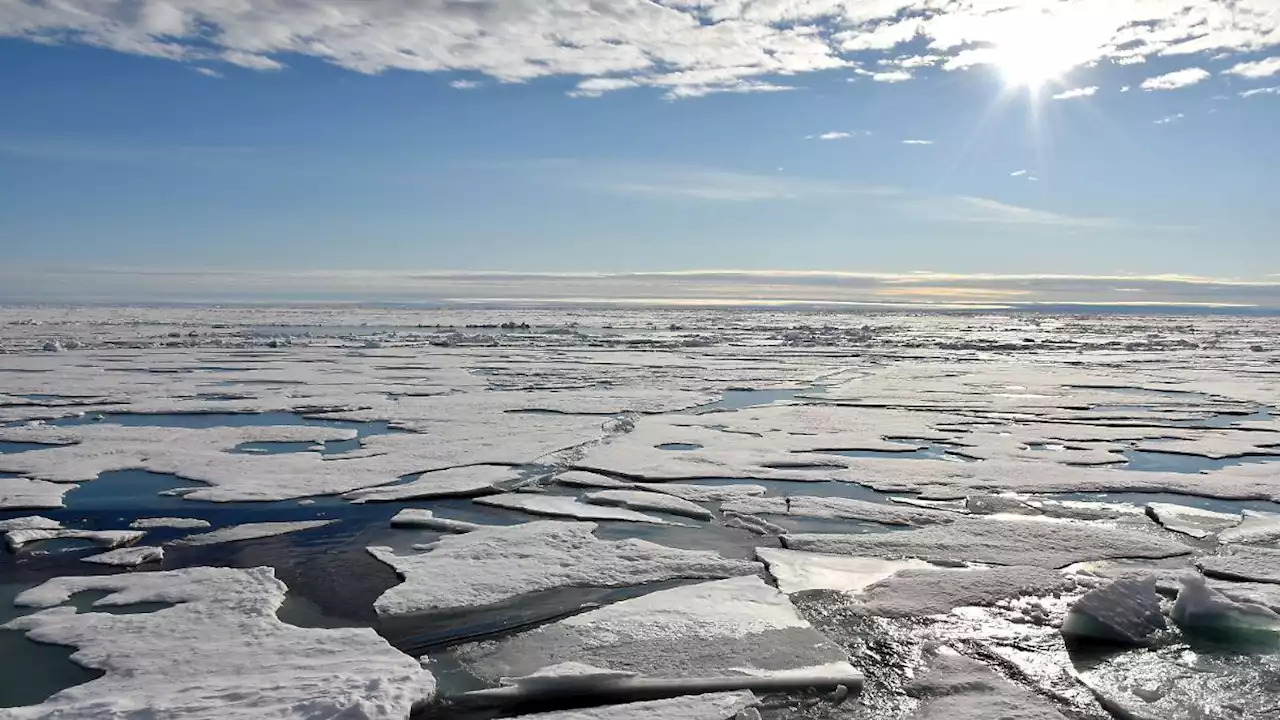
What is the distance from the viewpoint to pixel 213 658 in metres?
3.66

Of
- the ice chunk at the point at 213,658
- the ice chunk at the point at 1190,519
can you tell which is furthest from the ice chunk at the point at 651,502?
the ice chunk at the point at 1190,519

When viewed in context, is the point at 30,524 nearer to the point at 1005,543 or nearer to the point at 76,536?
the point at 76,536

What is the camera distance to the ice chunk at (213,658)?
318cm

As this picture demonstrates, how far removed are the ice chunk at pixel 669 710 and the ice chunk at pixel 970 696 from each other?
67 centimetres

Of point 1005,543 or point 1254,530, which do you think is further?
point 1254,530

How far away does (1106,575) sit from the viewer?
4.88 m

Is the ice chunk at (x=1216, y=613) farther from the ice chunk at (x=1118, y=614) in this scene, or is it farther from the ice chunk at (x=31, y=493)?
the ice chunk at (x=31, y=493)

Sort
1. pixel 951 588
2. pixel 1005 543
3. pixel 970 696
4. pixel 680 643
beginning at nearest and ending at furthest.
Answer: pixel 970 696 < pixel 680 643 < pixel 951 588 < pixel 1005 543

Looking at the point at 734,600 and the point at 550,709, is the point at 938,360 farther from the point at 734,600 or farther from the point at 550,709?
the point at 550,709

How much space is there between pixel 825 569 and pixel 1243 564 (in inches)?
94.3

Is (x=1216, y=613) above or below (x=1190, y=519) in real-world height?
above

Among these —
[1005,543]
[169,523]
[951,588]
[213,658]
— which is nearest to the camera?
[213,658]

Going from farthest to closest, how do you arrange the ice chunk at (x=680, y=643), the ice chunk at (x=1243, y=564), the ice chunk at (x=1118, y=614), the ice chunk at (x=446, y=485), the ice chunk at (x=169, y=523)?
the ice chunk at (x=446, y=485) < the ice chunk at (x=169, y=523) < the ice chunk at (x=1243, y=564) < the ice chunk at (x=1118, y=614) < the ice chunk at (x=680, y=643)

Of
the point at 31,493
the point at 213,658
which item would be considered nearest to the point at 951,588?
the point at 213,658
